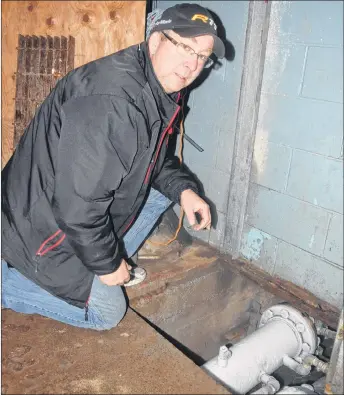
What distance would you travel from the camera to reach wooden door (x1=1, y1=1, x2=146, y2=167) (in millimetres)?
2887

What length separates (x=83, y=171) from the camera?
64.9 inches

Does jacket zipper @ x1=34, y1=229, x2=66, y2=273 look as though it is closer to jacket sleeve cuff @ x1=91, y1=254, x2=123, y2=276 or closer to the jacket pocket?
the jacket pocket

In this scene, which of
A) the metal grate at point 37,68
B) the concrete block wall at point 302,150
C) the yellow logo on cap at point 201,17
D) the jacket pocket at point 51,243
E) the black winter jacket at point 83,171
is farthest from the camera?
the metal grate at point 37,68

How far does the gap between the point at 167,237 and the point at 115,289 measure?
1107mm

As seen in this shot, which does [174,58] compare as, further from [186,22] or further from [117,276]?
[117,276]

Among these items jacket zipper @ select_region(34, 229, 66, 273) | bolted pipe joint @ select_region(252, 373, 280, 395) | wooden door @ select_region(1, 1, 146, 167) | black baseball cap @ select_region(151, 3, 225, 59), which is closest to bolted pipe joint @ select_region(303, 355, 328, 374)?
bolted pipe joint @ select_region(252, 373, 280, 395)

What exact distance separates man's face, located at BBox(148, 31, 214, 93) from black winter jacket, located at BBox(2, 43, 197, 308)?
44 millimetres

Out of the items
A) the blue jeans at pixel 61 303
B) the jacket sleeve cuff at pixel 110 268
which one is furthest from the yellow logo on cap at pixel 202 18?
the blue jeans at pixel 61 303

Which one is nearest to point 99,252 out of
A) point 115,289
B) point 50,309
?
point 115,289

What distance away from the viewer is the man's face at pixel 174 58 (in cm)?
180

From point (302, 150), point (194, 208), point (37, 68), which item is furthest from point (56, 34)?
point (302, 150)

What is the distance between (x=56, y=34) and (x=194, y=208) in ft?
6.22

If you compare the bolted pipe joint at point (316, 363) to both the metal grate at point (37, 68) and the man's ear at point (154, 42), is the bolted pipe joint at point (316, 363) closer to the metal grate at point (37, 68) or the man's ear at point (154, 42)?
the man's ear at point (154, 42)

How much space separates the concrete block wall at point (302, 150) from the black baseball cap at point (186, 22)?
792mm
